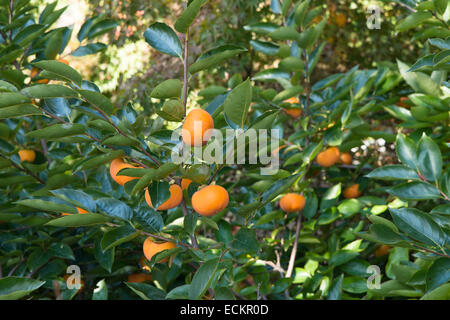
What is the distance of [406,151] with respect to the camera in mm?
967

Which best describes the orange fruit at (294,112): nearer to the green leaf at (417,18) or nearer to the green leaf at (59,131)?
the green leaf at (417,18)

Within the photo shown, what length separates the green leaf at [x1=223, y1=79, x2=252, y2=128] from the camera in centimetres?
70

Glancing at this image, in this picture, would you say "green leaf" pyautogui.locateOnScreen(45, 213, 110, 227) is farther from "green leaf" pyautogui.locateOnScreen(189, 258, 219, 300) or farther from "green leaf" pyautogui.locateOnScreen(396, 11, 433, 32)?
"green leaf" pyautogui.locateOnScreen(396, 11, 433, 32)

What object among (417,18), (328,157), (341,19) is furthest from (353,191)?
(341,19)

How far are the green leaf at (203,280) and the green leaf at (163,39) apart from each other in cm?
38

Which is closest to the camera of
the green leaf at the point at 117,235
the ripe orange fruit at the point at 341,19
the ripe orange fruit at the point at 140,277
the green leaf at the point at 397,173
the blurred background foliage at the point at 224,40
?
the green leaf at the point at 117,235

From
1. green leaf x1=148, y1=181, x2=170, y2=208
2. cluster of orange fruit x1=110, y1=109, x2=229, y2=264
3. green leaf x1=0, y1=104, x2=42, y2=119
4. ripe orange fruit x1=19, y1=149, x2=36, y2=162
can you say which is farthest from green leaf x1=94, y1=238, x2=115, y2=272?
ripe orange fruit x1=19, y1=149, x2=36, y2=162

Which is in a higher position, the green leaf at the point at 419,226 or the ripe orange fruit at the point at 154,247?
the green leaf at the point at 419,226

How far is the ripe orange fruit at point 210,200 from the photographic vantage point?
0.79 m

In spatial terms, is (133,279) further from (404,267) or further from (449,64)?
(449,64)

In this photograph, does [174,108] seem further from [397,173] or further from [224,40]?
[224,40]

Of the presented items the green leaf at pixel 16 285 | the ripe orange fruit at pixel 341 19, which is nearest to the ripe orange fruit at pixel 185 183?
the green leaf at pixel 16 285

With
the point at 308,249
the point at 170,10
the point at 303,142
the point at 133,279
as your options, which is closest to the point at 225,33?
the point at 170,10

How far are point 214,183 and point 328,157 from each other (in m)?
0.51
